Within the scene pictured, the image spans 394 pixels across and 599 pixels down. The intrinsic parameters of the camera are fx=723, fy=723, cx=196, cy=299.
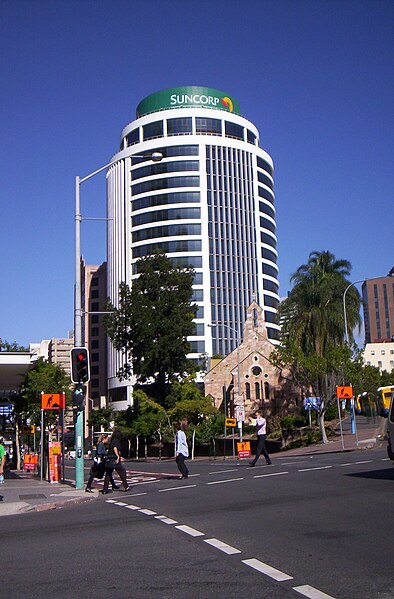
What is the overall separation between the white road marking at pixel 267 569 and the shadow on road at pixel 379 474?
8.96 m

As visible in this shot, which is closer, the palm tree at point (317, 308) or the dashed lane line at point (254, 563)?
the dashed lane line at point (254, 563)

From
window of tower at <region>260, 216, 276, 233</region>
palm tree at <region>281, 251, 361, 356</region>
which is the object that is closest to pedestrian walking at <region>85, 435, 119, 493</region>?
palm tree at <region>281, 251, 361, 356</region>

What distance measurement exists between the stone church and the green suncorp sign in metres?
46.9

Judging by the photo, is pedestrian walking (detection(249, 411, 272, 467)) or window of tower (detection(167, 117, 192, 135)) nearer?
pedestrian walking (detection(249, 411, 272, 467))

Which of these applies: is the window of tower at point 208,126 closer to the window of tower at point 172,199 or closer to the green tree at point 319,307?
the window of tower at point 172,199

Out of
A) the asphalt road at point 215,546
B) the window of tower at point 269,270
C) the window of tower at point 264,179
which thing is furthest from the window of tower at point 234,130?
the asphalt road at point 215,546

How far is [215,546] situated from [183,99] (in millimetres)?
107382

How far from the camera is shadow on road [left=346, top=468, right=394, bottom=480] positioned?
53.8 feet

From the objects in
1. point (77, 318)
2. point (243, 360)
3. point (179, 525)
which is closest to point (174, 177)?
point (243, 360)

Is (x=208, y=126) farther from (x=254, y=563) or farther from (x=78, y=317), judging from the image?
(x=254, y=563)

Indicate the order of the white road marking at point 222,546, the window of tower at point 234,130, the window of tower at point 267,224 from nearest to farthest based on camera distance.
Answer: the white road marking at point 222,546, the window of tower at point 234,130, the window of tower at point 267,224

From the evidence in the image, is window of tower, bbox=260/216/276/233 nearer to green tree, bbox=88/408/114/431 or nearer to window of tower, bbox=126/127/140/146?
window of tower, bbox=126/127/140/146

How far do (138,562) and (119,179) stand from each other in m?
107

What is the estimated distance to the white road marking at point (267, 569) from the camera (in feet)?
23.4
